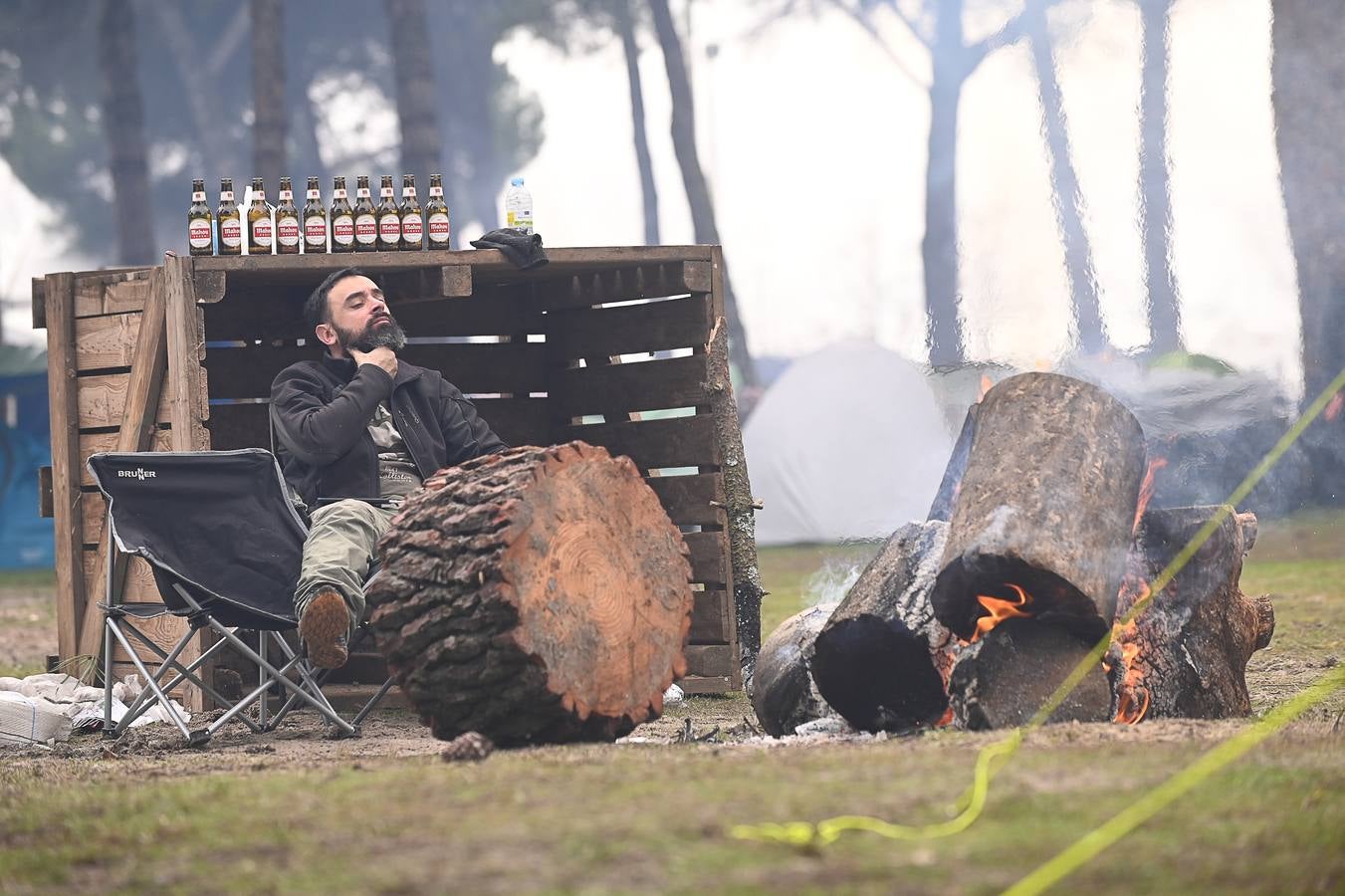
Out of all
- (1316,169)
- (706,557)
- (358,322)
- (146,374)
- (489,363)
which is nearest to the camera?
(358,322)

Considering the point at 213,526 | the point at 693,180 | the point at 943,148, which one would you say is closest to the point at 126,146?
the point at 693,180

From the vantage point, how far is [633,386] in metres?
7.21

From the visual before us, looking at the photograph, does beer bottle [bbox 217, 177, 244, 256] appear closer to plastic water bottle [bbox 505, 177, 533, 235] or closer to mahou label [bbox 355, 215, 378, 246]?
mahou label [bbox 355, 215, 378, 246]

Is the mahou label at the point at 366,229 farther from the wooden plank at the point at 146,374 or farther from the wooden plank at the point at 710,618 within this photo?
the wooden plank at the point at 710,618

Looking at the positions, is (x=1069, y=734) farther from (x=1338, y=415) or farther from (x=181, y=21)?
(x=181, y=21)

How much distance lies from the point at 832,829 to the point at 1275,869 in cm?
71

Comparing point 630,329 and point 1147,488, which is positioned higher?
point 630,329

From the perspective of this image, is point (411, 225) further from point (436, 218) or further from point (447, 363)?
point (447, 363)

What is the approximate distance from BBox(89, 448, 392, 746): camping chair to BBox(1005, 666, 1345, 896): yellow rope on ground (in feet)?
8.55

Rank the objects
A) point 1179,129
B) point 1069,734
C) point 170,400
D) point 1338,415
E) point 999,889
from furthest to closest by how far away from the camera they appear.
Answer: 1. point 1338,415
2. point 1179,129
3. point 170,400
4. point 1069,734
5. point 999,889

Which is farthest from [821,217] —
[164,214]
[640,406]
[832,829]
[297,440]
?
[832,829]

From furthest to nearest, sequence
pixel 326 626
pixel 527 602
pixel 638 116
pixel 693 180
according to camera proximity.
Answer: pixel 638 116
pixel 693 180
pixel 326 626
pixel 527 602

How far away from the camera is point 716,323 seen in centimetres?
654

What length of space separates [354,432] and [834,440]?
36.1ft
